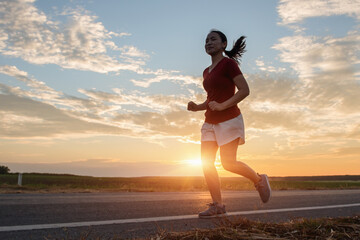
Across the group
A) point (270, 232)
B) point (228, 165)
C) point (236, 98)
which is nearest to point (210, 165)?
point (228, 165)

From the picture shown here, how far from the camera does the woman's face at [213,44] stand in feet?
14.7

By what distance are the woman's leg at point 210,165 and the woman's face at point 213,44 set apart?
3.92 ft

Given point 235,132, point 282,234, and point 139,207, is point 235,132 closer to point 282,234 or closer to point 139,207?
point 282,234

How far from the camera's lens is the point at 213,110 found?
4.31 metres

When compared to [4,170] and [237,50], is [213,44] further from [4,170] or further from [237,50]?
[4,170]

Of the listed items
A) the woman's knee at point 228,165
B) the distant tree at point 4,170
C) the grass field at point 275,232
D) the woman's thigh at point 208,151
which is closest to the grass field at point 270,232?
the grass field at point 275,232

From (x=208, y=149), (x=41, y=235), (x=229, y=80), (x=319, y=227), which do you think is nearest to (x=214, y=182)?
(x=208, y=149)

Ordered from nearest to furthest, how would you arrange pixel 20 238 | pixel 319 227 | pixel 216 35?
1. pixel 319 227
2. pixel 20 238
3. pixel 216 35

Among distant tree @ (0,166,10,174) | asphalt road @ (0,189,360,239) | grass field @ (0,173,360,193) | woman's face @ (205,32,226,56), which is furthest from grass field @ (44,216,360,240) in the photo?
distant tree @ (0,166,10,174)

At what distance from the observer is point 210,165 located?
178 inches

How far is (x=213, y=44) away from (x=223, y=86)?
0.58 metres

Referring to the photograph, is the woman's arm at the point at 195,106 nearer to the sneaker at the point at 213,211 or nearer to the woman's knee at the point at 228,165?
the woman's knee at the point at 228,165

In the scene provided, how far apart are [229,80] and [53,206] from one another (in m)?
3.49

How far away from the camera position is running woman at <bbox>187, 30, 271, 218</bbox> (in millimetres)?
4230
